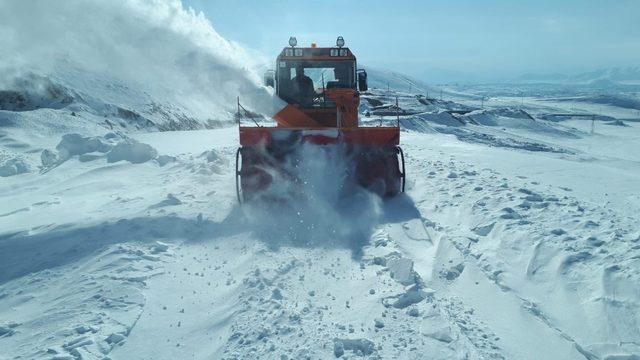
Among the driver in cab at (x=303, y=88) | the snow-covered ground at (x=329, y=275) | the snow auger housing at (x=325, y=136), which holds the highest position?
the driver in cab at (x=303, y=88)

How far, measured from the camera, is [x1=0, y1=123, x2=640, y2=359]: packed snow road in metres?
3.71

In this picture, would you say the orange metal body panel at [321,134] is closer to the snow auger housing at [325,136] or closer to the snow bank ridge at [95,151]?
the snow auger housing at [325,136]

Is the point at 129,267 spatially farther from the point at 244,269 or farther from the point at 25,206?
the point at 25,206

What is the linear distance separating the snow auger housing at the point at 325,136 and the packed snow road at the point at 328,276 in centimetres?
49

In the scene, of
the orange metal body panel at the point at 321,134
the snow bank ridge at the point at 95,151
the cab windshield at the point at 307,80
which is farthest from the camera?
the snow bank ridge at the point at 95,151

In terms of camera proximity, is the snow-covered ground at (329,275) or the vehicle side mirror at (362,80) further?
the vehicle side mirror at (362,80)

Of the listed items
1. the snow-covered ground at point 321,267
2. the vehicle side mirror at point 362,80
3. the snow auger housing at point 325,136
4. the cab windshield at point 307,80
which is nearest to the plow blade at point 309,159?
the snow auger housing at point 325,136

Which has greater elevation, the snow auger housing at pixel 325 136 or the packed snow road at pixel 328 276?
the snow auger housing at pixel 325 136

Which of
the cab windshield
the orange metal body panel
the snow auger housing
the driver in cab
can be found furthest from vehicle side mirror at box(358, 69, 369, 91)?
the orange metal body panel

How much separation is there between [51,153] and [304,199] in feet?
25.2

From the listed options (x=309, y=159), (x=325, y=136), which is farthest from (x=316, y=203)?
(x=325, y=136)

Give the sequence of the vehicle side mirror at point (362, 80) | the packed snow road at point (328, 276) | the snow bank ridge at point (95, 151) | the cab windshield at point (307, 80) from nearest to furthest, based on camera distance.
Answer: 1. the packed snow road at point (328, 276)
2. the vehicle side mirror at point (362, 80)
3. the cab windshield at point (307, 80)
4. the snow bank ridge at point (95, 151)

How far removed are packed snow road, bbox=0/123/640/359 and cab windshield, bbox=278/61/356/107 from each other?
2535 mm

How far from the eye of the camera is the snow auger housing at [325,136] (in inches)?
316
